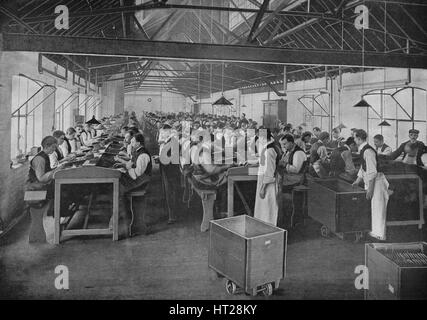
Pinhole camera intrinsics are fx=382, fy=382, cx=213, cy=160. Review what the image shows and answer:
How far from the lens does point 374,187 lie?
5.39 meters

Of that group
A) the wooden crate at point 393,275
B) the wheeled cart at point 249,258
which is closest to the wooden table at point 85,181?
the wheeled cart at point 249,258

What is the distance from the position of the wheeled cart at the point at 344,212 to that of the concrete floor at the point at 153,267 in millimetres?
200

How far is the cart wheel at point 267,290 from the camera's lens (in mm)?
3854

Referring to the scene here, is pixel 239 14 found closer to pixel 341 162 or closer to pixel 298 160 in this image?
pixel 341 162

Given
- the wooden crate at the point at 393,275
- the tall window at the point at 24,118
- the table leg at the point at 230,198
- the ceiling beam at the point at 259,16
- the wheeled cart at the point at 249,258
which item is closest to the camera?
the wooden crate at the point at 393,275

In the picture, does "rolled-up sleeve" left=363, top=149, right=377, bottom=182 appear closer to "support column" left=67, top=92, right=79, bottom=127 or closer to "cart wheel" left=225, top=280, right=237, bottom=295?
"cart wheel" left=225, top=280, right=237, bottom=295

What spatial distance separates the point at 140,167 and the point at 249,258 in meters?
2.76

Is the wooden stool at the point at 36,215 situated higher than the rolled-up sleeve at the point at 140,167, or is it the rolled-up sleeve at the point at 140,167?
the rolled-up sleeve at the point at 140,167

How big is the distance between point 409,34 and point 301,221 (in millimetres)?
4198

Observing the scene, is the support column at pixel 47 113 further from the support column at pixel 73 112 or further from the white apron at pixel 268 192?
the white apron at pixel 268 192

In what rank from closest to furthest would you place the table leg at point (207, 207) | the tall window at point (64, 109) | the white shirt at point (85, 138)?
the table leg at point (207, 207), the tall window at point (64, 109), the white shirt at point (85, 138)

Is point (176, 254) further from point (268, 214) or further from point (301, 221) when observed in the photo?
point (301, 221)

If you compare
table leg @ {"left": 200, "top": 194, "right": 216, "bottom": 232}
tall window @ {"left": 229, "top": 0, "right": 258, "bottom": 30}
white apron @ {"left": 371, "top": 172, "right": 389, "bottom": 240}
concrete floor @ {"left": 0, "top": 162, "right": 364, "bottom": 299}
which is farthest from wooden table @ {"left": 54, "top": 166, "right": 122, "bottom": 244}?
tall window @ {"left": 229, "top": 0, "right": 258, "bottom": 30}
